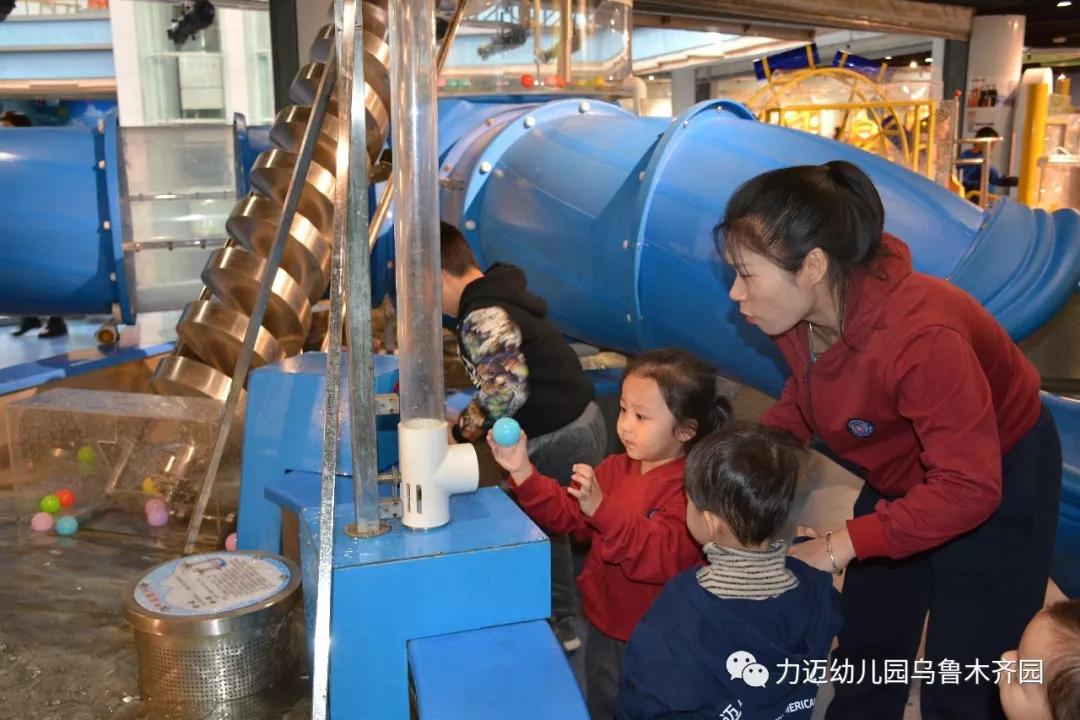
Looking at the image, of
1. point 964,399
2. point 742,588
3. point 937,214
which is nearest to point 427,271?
point 742,588

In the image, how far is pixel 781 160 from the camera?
8.85ft

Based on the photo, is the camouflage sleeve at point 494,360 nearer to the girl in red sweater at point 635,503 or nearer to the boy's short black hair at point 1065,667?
the girl in red sweater at point 635,503

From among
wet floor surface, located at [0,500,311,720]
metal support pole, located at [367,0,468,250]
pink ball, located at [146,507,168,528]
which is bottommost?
wet floor surface, located at [0,500,311,720]

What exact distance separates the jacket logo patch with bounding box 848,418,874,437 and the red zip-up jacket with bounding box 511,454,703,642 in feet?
1.13

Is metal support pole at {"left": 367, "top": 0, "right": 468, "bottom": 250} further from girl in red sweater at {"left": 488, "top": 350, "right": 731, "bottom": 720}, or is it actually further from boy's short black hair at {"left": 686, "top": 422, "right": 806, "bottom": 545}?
boy's short black hair at {"left": 686, "top": 422, "right": 806, "bottom": 545}

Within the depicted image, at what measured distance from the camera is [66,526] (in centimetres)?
280

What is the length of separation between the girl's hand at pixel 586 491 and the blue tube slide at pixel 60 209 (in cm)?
289

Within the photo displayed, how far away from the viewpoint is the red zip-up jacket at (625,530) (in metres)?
1.73

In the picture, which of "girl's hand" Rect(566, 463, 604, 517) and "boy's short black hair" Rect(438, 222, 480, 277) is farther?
"boy's short black hair" Rect(438, 222, 480, 277)

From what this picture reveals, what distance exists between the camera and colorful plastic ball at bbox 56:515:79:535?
2807 millimetres

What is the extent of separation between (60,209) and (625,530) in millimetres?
3102

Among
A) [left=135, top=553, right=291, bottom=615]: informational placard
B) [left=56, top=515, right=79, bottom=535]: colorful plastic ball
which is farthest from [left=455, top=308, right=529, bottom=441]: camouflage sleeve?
[left=56, top=515, right=79, bottom=535]: colorful plastic ball

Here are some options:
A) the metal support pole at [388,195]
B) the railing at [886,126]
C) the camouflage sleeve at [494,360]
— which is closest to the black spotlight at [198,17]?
the railing at [886,126]

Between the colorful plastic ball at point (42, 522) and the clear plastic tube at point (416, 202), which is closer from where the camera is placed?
the clear plastic tube at point (416, 202)
